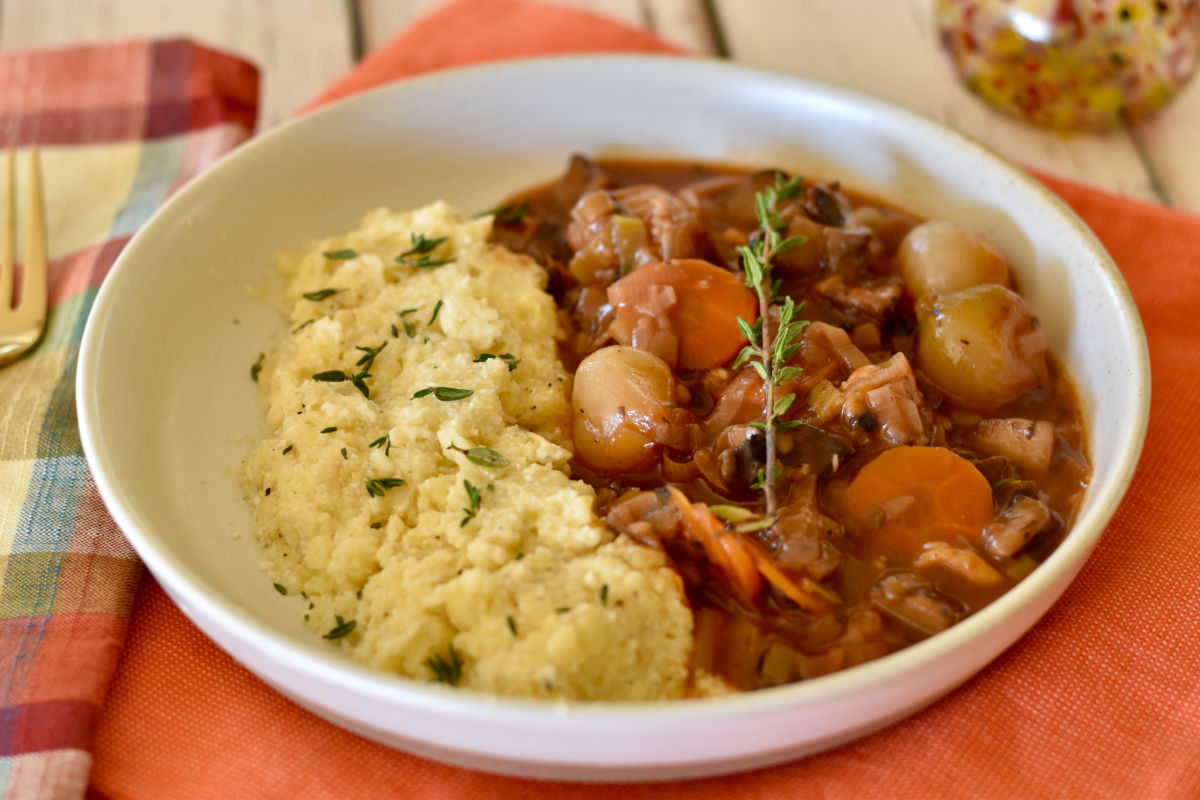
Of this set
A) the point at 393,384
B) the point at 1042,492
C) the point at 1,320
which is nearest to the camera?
the point at 1042,492

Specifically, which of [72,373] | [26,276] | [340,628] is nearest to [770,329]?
[340,628]

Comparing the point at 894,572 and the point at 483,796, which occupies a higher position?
the point at 894,572

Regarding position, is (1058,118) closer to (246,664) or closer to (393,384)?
(393,384)

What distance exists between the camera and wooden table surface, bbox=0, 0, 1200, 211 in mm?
5184

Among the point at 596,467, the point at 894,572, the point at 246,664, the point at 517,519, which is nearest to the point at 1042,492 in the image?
the point at 894,572

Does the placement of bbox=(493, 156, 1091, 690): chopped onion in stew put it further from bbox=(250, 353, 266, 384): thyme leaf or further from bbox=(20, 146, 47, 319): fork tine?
bbox=(20, 146, 47, 319): fork tine

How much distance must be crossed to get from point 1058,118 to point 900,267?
1.81 metres

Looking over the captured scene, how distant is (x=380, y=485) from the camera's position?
9.83 feet

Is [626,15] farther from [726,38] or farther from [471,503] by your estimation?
[471,503]

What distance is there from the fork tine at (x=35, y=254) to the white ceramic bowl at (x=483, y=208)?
591 millimetres

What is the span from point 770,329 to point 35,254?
2.71 meters

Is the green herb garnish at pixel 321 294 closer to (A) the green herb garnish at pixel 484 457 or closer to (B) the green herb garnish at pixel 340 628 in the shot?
(A) the green herb garnish at pixel 484 457

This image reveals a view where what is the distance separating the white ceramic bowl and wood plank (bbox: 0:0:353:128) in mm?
1490

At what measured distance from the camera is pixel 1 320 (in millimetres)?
3822
